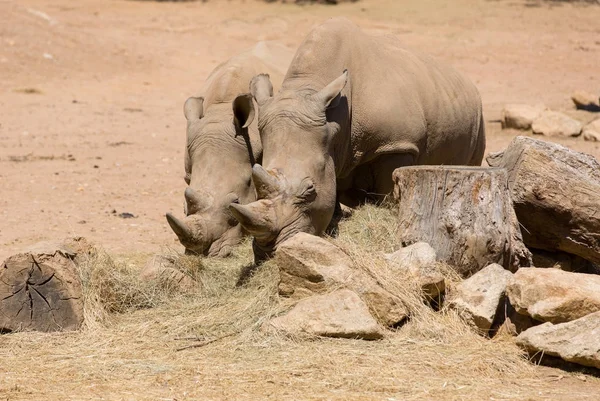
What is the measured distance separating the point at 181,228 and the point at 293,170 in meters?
0.97

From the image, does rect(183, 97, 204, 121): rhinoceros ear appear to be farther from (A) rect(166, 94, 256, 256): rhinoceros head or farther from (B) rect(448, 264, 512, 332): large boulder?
(B) rect(448, 264, 512, 332): large boulder

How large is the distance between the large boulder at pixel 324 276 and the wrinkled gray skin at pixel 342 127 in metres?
0.54

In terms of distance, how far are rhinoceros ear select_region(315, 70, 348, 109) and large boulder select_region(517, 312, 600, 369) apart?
240 centimetres

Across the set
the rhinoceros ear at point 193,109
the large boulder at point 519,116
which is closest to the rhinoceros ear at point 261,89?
the rhinoceros ear at point 193,109

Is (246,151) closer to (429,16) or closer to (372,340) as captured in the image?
(372,340)

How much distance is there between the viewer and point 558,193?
6742mm

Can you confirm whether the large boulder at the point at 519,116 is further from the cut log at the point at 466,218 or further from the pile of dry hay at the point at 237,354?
the cut log at the point at 466,218

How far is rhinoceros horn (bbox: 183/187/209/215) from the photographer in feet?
25.6

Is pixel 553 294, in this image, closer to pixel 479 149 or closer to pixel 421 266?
pixel 421 266

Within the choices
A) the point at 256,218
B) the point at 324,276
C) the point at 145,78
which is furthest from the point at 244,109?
the point at 145,78

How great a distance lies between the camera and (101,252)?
282 inches

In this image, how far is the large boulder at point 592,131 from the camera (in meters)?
14.4

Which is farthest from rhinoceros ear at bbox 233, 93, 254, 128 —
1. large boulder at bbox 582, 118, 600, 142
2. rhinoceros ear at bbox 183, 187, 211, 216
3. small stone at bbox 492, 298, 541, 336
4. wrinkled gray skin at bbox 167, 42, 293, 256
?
large boulder at bbox 582, 118, 600, 142

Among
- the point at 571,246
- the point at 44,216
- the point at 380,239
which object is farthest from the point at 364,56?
the point at 44,216
